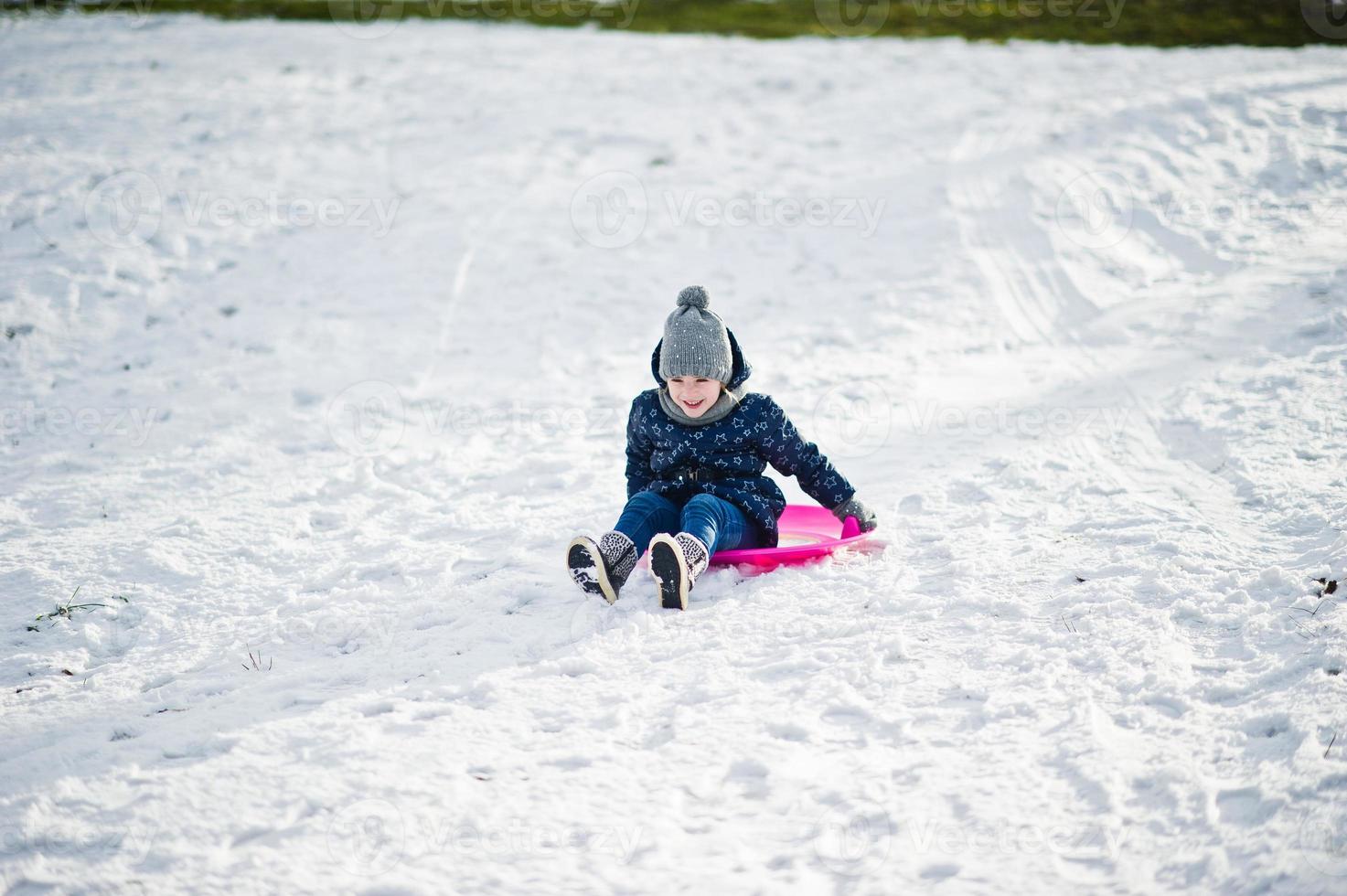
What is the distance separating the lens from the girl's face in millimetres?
3520

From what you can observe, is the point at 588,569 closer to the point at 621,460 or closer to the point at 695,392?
the point at 695,392

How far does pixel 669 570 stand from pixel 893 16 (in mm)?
9765

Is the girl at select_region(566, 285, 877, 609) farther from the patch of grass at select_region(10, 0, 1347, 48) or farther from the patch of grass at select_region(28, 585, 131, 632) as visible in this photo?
the patch of grass at select_region(10, 0, 1347, 48)

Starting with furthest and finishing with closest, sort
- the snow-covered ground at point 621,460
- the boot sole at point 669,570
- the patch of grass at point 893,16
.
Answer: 1. the patch of grass at point 893,16
2. the boot sole at point 669,570
3. the snow-covered ground at point 621,460

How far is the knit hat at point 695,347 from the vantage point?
3.47 metres

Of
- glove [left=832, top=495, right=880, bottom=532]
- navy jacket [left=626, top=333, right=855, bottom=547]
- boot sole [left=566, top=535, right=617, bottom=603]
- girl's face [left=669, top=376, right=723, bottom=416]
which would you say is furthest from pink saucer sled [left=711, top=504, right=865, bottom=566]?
girl's face [left=669, top=376, right=723, bottom=416]

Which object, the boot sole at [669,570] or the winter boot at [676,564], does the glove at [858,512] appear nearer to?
the winter boot at [676,564]

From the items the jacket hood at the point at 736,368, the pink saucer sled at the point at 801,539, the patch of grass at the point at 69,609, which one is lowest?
the patch of grass at the point at 69,609

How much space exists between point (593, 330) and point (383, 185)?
266cm

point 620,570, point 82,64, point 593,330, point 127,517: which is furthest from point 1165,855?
point 82,64

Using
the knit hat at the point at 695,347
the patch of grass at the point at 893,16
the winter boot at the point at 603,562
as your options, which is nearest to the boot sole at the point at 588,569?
the winter boot at the point at 603,562

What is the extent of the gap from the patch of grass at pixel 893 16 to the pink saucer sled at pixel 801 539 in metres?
7.80

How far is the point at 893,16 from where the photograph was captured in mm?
11062

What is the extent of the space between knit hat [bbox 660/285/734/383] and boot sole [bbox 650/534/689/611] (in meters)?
0.62
